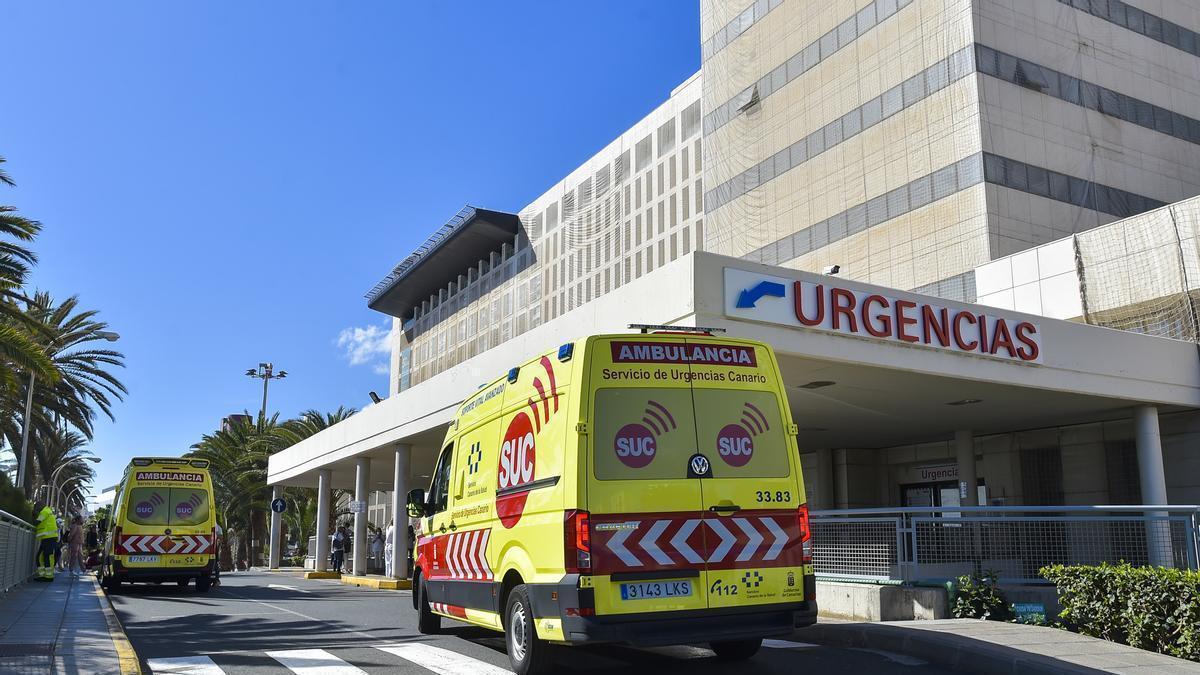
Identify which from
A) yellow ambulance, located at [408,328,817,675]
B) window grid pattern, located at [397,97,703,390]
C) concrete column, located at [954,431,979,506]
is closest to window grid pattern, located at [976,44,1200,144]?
concrete column, located at [954,431,979,506]

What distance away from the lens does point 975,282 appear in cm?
2647

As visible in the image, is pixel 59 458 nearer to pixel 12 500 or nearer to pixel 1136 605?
pixel 12 500

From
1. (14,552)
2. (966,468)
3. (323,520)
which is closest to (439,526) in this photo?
(14,552)

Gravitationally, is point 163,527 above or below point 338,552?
above

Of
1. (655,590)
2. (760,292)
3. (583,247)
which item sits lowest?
(655,590)

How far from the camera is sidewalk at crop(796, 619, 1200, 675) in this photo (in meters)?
7.56

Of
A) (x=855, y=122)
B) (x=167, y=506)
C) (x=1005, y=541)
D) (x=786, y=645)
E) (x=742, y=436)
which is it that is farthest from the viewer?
(x=855, y=122)

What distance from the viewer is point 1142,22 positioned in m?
32.6

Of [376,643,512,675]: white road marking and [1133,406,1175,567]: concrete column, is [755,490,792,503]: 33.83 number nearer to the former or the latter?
[376,643,512,675]: white road marking

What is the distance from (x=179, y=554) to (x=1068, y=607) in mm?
15988

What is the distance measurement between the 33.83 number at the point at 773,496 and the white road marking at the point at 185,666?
14.8 ft

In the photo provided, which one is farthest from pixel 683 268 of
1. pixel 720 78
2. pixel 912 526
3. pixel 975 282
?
pixel 720 78

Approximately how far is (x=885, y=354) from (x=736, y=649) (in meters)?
7.27

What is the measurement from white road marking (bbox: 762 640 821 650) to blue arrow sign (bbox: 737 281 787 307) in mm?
4789
